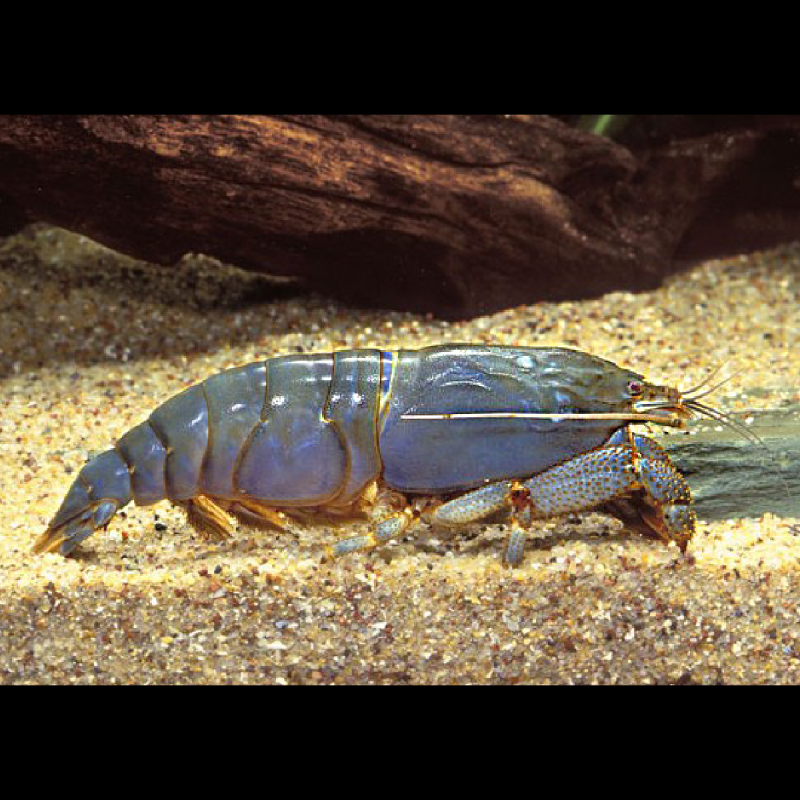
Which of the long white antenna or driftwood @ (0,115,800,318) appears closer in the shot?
the long white antenna

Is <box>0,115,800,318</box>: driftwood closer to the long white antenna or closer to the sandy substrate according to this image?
the sandy substrate

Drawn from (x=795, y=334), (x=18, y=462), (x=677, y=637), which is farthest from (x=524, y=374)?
(x=795, y=334)

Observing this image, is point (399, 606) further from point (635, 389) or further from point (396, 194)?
point (396, 194)

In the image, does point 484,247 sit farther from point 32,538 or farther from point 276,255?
point 32,538

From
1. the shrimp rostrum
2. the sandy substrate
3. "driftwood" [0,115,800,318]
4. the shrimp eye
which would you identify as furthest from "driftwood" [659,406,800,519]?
"driftwood" [0,115,800,318]

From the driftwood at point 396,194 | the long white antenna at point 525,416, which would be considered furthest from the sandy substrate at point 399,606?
the driftwood at point 396,194

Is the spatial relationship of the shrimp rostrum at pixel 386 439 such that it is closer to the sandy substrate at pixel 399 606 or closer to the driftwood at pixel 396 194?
the sandy substrate at pixel 399 606
